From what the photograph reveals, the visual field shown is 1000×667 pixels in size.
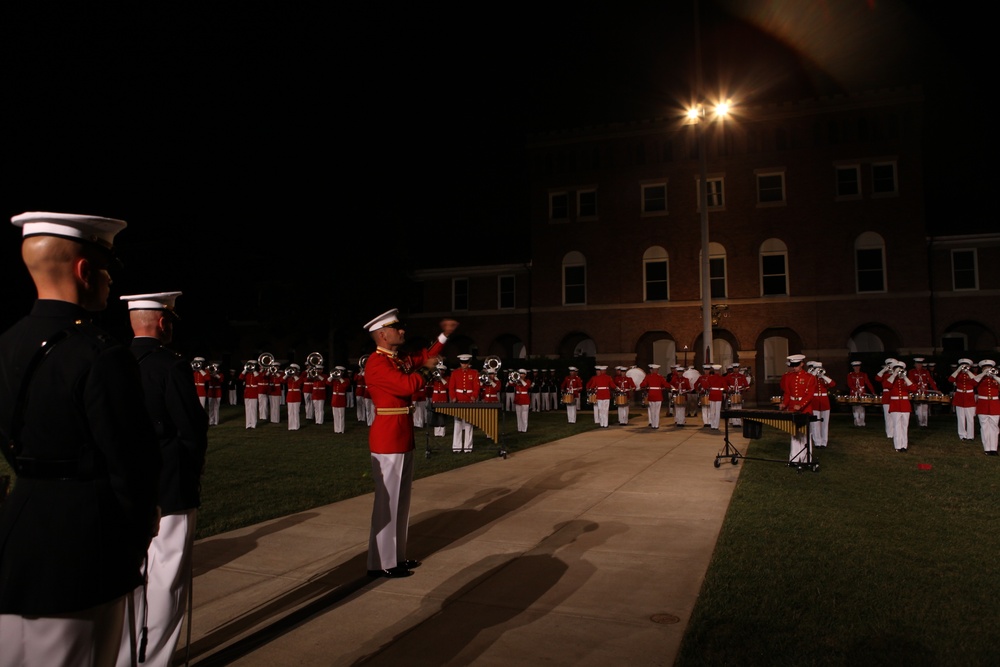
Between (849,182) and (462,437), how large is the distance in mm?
27692

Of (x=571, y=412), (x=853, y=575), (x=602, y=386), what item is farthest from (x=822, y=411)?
(x=571, y=412)

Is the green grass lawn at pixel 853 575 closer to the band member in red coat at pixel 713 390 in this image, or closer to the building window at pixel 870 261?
the band member in red coat at pixel 713 390

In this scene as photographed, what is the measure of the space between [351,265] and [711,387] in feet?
87.1

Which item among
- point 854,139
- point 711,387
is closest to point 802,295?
point 854,139

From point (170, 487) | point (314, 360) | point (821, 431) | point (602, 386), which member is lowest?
point (821, 431)

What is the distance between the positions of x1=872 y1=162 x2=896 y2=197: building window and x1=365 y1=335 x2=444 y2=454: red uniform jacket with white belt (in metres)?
34.0

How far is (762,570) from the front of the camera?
611 cm

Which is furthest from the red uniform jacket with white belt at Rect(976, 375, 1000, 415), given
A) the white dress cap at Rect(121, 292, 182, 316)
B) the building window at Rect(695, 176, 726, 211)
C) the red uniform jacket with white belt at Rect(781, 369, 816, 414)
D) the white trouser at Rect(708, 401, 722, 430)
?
the building window at Rect(695, 176, 726, 211)

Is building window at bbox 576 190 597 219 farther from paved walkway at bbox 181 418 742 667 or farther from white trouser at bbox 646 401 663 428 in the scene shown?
paved walkway at bbox 181 418 742 667

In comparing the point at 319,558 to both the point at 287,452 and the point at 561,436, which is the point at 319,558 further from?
the point at 561,436

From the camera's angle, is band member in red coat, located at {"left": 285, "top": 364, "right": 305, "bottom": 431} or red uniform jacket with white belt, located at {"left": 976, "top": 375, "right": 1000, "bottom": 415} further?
band member in red coat, located at {"left": 285, "top": 364, "right": 305, "bottom": 431}

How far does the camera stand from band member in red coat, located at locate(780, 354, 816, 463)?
12062mm

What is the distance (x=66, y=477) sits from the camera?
7.99ft

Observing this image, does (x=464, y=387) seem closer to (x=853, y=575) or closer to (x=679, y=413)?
(x=679, y=413)
